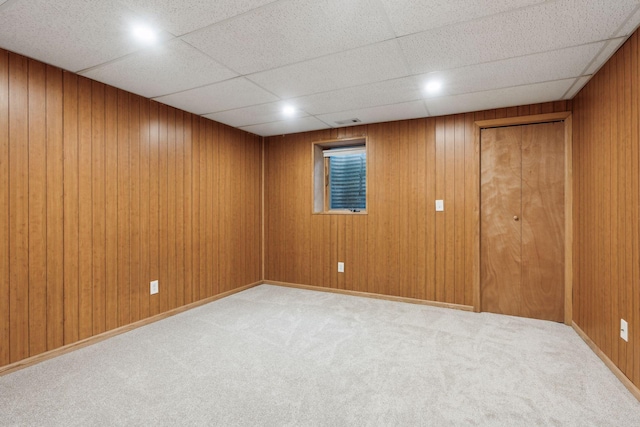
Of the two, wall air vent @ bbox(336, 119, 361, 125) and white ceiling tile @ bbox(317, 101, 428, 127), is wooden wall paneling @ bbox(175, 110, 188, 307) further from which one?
wall air vent @ bbox(336, 119, 361, 125)

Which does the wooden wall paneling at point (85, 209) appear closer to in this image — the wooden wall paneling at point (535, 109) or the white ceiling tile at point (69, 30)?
the white ceiling tile at point (69, 30)

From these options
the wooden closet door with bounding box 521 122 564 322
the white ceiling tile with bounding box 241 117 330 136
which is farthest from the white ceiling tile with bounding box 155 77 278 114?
the wooden closet door with bounding box 521 122 564 322

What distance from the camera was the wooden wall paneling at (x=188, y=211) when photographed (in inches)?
139

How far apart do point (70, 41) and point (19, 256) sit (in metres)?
1.51

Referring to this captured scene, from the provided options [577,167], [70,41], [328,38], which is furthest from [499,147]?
[70,41]

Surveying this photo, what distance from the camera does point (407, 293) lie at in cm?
380

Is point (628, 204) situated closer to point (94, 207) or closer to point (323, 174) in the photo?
point (323, 174)

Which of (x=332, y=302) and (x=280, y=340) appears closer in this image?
(x=280, y=340)

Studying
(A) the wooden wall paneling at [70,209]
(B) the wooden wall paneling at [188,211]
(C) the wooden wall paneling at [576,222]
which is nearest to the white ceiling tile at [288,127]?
(B) the wooden wall paneling at [188,211]

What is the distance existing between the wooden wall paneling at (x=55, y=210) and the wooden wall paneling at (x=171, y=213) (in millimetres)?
964

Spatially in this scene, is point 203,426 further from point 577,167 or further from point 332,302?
point 577,167

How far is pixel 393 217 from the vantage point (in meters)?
3.90

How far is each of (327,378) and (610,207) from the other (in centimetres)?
233

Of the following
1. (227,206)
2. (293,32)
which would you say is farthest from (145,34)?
(227,206)
